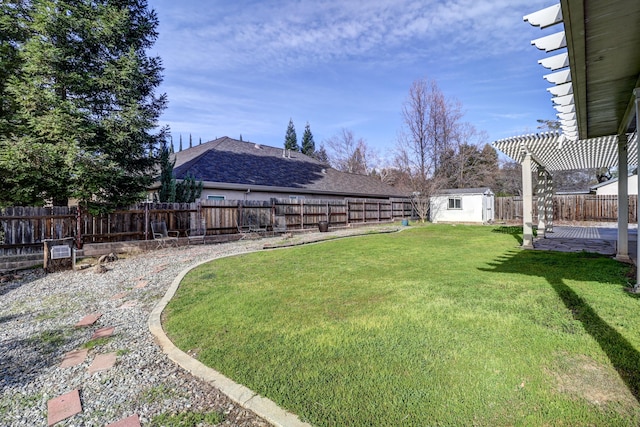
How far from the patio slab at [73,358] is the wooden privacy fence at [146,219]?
7.22 m

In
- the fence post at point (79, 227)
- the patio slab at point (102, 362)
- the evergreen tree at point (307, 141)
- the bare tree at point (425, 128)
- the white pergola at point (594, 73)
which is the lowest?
the patio slab at point (102, 362)

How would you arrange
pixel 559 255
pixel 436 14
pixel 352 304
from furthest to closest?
pixel 436 14, pixel 559 255, pixel 352 304

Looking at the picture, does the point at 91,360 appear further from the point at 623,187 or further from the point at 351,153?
the point at 351,153

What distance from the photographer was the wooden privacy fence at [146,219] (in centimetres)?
823

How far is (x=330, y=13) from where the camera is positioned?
10.6 m

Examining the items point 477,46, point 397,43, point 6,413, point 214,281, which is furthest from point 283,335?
point 397,43

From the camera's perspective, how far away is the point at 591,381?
2207 mm

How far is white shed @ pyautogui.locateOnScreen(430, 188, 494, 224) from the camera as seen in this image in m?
21.3

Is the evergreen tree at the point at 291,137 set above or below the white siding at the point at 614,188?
above

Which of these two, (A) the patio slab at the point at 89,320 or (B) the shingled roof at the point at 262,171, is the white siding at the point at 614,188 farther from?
(A) the patio slab at the point at 89,320

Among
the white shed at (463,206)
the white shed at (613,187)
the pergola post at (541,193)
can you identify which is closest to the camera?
the pergola post at (541,193)

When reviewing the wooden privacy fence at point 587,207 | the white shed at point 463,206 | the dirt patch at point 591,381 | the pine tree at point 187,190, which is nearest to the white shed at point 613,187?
the wooden privacy fence at point 587,207

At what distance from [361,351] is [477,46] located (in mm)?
12720

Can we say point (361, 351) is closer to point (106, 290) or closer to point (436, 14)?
point (106, 290)
